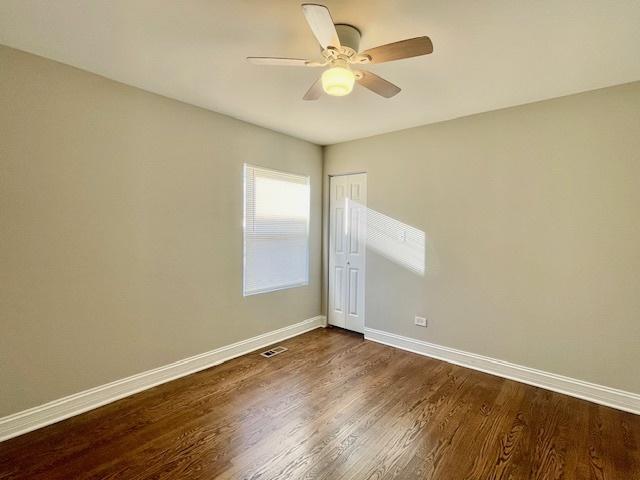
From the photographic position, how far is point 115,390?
2.55 metres

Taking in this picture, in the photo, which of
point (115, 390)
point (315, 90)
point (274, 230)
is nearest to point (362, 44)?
point (315, 90)

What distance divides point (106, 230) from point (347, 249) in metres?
2.75

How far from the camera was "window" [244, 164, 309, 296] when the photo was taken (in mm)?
3570

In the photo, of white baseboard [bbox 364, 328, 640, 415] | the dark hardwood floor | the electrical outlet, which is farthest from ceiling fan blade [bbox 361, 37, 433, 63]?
white baseboard [bbox 364, 328, 640, 415]

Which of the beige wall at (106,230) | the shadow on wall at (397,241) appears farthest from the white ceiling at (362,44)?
the shadow on wall at (397,241)

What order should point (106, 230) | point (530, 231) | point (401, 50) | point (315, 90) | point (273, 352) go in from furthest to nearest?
point (273, 352) < point (530, 231) < point (106, 230) < point (315, 90) < point (401, 50)

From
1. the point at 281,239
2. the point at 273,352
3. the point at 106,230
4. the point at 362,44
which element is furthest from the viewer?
the point at 281,239

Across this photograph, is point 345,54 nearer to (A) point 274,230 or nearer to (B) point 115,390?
(A) point 274,230

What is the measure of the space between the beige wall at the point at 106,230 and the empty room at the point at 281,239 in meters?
0.02

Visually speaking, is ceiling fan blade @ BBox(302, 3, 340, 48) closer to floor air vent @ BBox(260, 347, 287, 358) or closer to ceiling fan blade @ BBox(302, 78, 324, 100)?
ceiling fan blade @ BBox(302, 78, 324, 100)

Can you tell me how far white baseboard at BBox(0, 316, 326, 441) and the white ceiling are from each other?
244 centimetres

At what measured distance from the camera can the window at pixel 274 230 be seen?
3.57 m

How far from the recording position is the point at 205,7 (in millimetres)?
1685

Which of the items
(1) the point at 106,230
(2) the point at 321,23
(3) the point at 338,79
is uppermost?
(2) the point at 321,23
